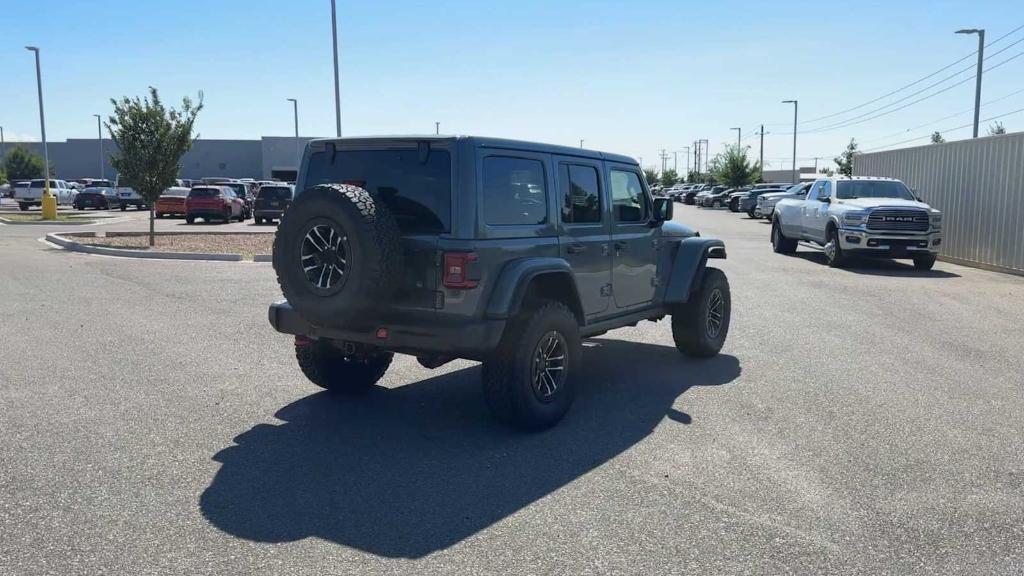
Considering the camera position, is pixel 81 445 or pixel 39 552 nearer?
pixel 39 552

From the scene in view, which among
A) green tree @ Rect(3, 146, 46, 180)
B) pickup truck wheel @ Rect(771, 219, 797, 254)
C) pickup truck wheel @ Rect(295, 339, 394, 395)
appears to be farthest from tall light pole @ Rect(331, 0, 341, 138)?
green tree @ Rect(3, 146, 46, 180)

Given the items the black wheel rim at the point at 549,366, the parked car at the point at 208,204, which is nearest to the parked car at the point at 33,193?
the parked car at the point at 208,204

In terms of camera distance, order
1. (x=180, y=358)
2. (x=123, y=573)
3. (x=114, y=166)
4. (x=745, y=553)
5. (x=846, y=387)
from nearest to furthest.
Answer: (x=123, y=573) < (x=745, y=553) < (x=846, y=387) < (x=180, y=358) < (x=114, y=166)

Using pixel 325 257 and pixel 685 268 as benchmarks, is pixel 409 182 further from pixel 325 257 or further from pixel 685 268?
pixel 685 268

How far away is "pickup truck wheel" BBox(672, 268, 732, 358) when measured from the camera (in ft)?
28.2

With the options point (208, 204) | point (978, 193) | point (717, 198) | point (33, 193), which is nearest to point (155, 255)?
point (208, 204)

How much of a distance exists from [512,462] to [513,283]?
1.14 meters

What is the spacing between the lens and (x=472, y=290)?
568 cm

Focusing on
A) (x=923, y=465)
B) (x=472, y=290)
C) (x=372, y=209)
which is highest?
(x=372, y=209)

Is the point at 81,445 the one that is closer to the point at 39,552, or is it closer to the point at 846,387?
the point at 39,552

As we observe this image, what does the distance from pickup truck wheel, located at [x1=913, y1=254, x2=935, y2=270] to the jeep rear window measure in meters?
15.3

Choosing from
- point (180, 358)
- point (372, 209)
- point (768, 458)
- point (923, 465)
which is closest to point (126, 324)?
point (180, 358)

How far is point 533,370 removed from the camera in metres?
6.16

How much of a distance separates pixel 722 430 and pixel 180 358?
5.11m
